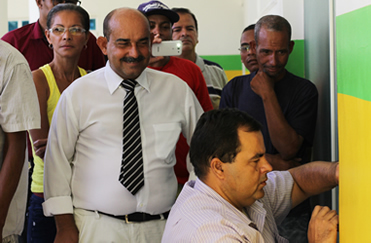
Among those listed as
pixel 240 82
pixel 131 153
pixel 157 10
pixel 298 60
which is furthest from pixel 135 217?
pixel 298 60

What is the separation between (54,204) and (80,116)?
1.22 feet

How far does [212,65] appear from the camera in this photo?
3670mm

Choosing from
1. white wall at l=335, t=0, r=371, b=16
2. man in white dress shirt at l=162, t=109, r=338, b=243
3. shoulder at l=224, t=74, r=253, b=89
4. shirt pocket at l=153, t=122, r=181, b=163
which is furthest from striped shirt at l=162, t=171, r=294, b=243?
shoulder at l=224, t=74, r=253, b=89

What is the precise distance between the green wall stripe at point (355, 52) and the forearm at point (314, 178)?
1.89 ft

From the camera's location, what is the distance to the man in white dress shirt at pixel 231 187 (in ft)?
5.05

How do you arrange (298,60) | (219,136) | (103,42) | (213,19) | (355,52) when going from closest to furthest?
(355,52)
(219,136)
(103,42)
(298,60)
(213,19)

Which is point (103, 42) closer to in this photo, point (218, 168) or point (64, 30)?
point (64, 30)

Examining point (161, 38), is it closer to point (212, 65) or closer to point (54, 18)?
point (54, 18)

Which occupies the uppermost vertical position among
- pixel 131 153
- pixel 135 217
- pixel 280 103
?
pixel 280 103

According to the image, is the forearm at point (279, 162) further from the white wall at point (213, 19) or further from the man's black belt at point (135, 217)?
the white wall at point (213, 19)

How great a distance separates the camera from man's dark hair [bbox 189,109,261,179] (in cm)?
164

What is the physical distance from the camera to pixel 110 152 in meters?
1.96

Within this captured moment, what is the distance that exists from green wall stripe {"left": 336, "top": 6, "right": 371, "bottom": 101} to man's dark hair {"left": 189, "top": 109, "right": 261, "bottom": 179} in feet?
1.46

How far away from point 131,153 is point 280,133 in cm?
79
